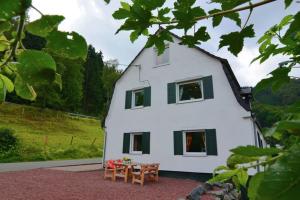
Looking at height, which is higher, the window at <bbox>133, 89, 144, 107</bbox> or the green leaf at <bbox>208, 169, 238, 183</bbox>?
the window at <bbox>133, 89, 144, 107</bbox>

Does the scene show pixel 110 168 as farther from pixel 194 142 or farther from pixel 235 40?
pixel 235 40

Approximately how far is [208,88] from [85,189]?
694 cm

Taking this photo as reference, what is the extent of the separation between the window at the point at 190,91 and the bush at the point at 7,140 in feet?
50.1

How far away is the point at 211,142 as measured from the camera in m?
10.4

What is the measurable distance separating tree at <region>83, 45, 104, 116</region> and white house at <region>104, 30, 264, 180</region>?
4212 cm

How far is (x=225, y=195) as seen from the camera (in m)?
7.32

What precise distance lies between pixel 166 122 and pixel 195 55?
3763mm

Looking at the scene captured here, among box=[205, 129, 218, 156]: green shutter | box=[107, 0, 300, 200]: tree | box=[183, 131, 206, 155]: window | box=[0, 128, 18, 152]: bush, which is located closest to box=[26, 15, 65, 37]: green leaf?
box=[107, 0, 300, 200]: tree

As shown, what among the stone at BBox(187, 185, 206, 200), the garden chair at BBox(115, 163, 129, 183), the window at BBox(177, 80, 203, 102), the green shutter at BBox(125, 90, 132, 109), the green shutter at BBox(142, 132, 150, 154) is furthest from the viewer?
the green shutter at BBox(125, 90, 132, 109)

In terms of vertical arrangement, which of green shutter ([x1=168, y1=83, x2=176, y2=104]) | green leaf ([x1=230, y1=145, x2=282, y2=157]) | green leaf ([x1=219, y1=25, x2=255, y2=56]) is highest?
green shutter ([x1=168, y1=83, x2=176, y2=104])

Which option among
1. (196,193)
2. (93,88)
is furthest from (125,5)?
(93,88)

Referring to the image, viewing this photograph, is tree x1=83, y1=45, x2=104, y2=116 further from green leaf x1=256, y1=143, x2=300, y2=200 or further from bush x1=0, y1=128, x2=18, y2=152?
green leaf x1=256, y1=143, x2=300, y2=200

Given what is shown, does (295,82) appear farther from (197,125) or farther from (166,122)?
(166,122)

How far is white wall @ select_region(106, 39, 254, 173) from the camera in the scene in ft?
33.5
